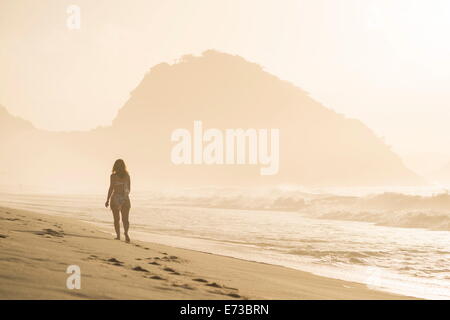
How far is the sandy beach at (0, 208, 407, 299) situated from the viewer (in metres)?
4.83

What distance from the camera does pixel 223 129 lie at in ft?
530

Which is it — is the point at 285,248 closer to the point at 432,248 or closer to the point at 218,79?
the point at 432,248

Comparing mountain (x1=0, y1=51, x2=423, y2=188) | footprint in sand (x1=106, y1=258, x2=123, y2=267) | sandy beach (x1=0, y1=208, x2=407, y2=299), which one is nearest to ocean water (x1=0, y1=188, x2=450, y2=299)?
sandy beach (x1=0, y1=208, x2=407, y2=299)

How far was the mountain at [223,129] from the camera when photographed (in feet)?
477

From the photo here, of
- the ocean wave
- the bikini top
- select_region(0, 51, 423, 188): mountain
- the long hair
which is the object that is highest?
select_region(0, 51, 423, 188): mountain

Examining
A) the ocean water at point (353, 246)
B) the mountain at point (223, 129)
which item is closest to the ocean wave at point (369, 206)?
the ocean water at point (353, 246)

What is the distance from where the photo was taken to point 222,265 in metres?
8.59

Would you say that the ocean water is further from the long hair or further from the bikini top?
the long hair

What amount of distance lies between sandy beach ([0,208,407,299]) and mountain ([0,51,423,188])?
129 meters

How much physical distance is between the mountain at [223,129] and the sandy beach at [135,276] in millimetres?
128656

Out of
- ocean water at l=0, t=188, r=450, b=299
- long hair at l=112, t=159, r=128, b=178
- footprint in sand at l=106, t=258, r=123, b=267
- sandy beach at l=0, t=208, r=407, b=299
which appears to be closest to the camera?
sandy beach at l=0, t=208, r=407, b=299

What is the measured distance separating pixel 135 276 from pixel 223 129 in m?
156

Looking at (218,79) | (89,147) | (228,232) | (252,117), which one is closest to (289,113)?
(252,117)
